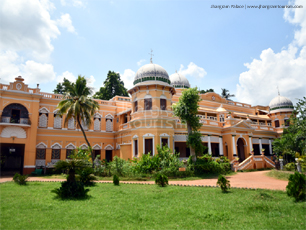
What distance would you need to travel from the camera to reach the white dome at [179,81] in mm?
31087

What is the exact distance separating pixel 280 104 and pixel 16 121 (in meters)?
35.8

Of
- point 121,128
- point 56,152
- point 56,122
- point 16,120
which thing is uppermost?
point 56,122

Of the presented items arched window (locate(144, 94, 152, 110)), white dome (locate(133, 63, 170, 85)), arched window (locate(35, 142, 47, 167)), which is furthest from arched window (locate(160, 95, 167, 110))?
arched window (locate(35, 142, 47, 167))

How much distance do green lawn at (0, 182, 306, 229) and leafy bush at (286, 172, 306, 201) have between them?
0.31 m

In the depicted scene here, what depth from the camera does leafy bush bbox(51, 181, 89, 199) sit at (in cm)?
955

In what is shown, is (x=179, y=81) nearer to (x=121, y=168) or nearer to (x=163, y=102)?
(x=163, y=102)

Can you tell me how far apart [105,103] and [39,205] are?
20.8 m

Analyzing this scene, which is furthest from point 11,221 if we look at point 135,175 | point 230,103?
point 230,103

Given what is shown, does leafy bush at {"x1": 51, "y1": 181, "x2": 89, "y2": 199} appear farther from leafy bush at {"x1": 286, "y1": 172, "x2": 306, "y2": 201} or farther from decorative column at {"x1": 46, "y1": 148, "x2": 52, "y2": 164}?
decorative column at {"x1": 46, "y1": 148, "x2": 52, "y2": 164}

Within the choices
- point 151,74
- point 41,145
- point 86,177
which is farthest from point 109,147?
point 86,177

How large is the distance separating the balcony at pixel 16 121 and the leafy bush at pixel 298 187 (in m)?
22.1

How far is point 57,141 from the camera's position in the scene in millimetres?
24578

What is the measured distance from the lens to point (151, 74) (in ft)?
72.7

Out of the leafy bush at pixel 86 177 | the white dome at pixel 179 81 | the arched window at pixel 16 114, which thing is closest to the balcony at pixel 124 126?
the arched window at pixel 16 114
